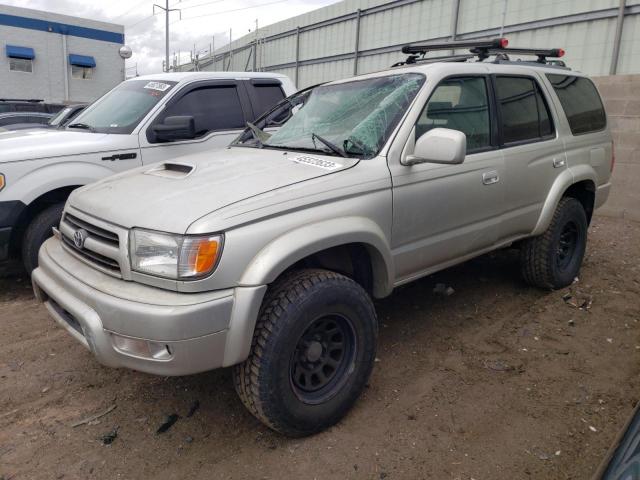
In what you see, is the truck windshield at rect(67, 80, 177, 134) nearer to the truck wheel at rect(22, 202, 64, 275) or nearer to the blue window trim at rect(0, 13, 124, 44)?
the truck wheel at rect(22, 202, 64, 275)

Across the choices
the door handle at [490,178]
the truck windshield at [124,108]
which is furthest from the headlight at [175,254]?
the truck windshield at [124,108]

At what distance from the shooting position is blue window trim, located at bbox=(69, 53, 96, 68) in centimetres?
2467

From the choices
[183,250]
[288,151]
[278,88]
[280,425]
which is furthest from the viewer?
[278,88]

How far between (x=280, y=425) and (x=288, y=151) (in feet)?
5.32

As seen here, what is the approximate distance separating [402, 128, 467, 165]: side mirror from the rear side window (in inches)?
78.8

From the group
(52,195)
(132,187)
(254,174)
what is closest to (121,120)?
(52,195)

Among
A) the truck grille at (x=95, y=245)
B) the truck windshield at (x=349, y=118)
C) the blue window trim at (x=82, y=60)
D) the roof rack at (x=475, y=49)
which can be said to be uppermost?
the blue window trim at (x=82, y=60)

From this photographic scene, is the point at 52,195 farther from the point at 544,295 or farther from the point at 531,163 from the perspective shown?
the point at 544,295

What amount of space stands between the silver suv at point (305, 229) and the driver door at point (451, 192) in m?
0.01

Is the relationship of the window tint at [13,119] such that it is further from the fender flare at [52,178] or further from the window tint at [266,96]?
A: the fender flare at [52,178]

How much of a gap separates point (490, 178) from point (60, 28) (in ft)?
87.3

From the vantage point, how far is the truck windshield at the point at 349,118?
9.79 ft

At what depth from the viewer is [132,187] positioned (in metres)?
2.77

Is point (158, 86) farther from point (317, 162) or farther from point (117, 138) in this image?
point (317, 162)
